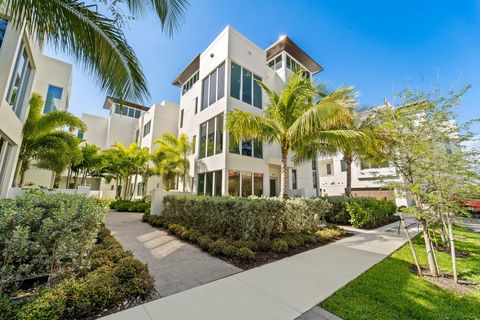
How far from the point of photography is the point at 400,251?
640 centimetres

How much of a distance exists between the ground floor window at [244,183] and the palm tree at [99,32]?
825 cm

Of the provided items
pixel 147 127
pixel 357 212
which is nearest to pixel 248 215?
pixel 357 212

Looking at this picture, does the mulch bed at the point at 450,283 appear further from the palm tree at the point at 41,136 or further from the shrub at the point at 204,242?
the palm tree at the point at 41,136

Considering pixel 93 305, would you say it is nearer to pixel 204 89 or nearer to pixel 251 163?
pixel 251 163

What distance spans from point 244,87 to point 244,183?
6.68 metres

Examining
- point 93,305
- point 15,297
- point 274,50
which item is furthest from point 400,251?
point 274,50

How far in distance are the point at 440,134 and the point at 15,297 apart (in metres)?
8.86

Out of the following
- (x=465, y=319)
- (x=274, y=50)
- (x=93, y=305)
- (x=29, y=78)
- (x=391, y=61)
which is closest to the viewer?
(x=93, y=305)

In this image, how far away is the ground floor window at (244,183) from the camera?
1223 cm

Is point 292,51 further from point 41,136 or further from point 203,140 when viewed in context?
point 41,136

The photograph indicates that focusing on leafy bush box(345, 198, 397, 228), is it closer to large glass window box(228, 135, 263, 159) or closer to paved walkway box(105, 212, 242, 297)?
large glass window box(228, 135, 263, 159)

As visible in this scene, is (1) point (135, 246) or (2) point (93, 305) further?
(1) point (135, 246)

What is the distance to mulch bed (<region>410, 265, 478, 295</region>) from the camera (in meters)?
4.00

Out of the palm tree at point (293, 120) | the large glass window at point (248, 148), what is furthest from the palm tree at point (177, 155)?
the palm tree at point (293, 120)
